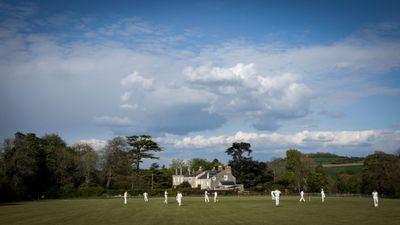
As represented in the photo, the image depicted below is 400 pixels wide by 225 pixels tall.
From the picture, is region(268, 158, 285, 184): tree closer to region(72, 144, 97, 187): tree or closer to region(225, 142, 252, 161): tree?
region(225, 142, 252, 161): tree

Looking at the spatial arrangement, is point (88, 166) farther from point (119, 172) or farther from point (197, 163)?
point (197, 163)

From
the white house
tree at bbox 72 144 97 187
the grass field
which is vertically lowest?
the grass field

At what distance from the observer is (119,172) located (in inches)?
3967

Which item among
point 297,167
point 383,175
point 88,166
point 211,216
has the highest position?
point 88,166

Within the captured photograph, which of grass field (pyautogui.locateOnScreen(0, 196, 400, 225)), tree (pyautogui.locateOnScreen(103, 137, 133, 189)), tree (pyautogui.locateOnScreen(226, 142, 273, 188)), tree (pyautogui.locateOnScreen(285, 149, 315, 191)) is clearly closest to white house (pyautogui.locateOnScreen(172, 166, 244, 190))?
tree (pyautogui.locateOnScreen(226, 142, 273, 188))

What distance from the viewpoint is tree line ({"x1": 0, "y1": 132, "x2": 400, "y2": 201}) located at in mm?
73688

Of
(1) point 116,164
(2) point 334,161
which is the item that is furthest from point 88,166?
(2) point 334,161

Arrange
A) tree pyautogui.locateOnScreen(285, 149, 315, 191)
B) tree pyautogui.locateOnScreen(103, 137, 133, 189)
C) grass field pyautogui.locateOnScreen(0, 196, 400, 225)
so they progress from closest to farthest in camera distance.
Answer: grass field pyautogui.locateOnScreen(0, 196, 400, 225), tree pyautogui.locateOnScreen(103, 137, 133, 189), tree pyautogui.locateOnScreen(285, 149, 315, 191)

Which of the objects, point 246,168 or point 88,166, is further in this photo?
point 246,168

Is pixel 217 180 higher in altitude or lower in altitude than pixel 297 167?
lower

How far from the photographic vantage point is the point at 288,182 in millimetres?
114438

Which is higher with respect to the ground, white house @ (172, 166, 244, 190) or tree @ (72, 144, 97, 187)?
tree @ (72, 144, 97, 187)

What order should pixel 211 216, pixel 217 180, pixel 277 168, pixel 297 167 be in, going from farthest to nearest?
1. pixel 277 168
2. pixel 217 180
3. pixel 297 167
4. pixel 211 216

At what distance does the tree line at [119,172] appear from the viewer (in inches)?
2901
